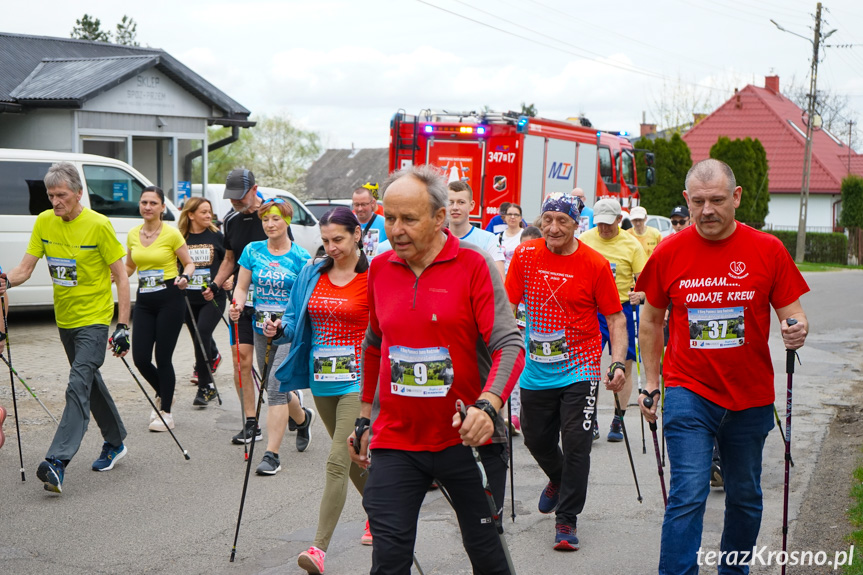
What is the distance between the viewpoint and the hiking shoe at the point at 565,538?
561 cm

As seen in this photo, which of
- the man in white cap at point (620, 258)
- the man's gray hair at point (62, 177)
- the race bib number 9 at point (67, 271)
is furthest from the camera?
the man in white cap at point (620, 258)

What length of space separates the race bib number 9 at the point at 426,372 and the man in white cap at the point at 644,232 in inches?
300

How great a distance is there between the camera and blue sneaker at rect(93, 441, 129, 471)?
7.19 m

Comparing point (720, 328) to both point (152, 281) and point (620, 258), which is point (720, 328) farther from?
point (152, 281)

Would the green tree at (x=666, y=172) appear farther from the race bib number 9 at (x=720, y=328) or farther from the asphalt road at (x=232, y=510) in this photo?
the race bib number 9 at (x=720, y=328)

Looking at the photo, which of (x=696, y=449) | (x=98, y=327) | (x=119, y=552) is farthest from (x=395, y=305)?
(x=98, y=327)

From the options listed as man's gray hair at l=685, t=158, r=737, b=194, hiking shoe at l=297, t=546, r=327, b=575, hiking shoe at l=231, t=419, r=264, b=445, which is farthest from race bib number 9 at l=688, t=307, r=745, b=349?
hiking shoe at l=231, t=419, r=264, b=445

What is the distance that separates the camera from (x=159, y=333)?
328 inches

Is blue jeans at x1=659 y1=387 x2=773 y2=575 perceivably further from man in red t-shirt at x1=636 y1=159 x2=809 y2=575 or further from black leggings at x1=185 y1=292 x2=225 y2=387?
black leggings at x1=185 y1=292 x2=225 y2=387

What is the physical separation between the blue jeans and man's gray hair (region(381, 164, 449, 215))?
148 cm

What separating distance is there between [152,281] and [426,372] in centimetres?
512

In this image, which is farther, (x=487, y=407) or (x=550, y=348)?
(x=550, y=348)

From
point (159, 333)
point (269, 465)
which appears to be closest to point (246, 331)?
point (159, 333)

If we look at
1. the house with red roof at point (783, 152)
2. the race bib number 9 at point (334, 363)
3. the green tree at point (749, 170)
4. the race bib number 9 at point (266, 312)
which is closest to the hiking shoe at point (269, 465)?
the race bib number 9 at point (266, 312)
